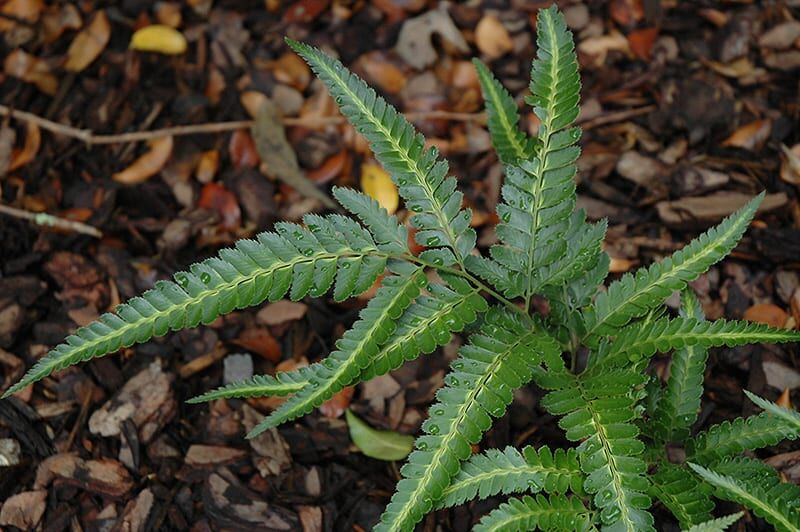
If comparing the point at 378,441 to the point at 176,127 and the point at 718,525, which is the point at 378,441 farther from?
the point at 176,127

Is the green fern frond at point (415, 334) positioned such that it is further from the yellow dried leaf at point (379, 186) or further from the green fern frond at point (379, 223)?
A: the yellow dried leaf at point (379, 186)

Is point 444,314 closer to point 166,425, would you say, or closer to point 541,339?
point 541,339

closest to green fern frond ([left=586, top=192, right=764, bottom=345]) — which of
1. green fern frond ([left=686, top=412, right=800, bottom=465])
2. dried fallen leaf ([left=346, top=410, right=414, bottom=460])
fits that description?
green fern frond ([left=686, top=412, right=800, bottom=465])

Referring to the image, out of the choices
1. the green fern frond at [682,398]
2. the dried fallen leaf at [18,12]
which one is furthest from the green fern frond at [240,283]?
the dried fallen leaf at [18,12]

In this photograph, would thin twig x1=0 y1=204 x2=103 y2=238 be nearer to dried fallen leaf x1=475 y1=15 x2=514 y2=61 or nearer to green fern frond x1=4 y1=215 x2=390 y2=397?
green fern frond x1=4 y1=215 x2=390 y2=397

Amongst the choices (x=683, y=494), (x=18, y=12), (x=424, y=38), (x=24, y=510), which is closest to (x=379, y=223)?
(x=683, y=494)

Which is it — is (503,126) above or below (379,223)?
above
